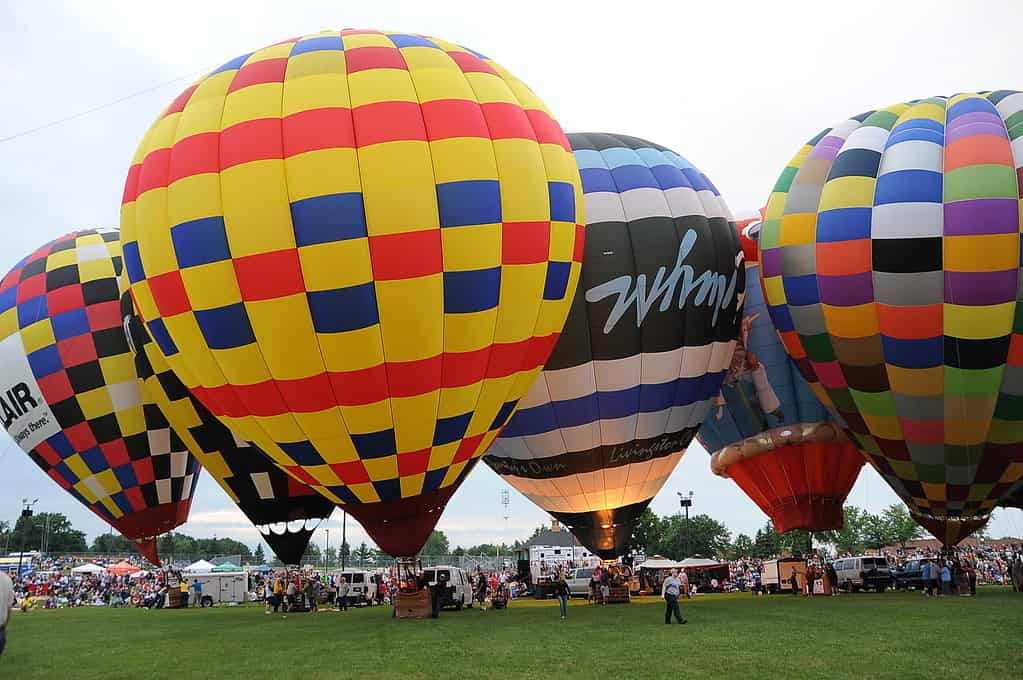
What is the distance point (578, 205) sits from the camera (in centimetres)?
1081

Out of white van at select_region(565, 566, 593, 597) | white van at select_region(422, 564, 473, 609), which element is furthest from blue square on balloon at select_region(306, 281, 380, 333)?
white van at select_region(565, 566, 593, 597)

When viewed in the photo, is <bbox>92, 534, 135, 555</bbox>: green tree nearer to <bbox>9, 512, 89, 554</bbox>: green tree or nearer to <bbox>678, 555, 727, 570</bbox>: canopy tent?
<bbox>9, 512, 89, 554</bbox>: green tree

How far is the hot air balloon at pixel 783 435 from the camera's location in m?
16.8

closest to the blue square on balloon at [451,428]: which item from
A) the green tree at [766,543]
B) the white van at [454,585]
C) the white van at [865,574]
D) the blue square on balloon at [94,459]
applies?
the white van at [454,585]

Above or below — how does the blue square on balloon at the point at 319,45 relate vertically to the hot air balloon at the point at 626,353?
above

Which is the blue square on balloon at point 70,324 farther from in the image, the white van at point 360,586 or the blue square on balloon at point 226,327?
the white van at point 360,586

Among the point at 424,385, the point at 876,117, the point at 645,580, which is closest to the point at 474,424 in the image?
the point at 424,385

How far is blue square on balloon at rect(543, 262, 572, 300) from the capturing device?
10.3 m

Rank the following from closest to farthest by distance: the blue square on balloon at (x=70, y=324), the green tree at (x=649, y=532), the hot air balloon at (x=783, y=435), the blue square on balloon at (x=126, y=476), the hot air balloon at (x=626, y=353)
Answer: the hot air balloon at (x=626, y=353) → the blue square on balloon at (x=70, y=324) → the blue square on balloon at (x=126, y=476) → the hot air balloon at (x=783, y=435) → the green tree at (x=649, y=532)

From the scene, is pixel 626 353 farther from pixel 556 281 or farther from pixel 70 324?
pixel 70 324

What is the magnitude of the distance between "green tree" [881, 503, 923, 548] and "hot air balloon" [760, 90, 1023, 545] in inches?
2139

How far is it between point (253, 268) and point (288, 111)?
5.65ft

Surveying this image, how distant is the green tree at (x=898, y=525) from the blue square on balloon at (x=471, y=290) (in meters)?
60.9

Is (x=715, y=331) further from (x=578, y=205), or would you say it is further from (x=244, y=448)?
(x=244, y=448)
